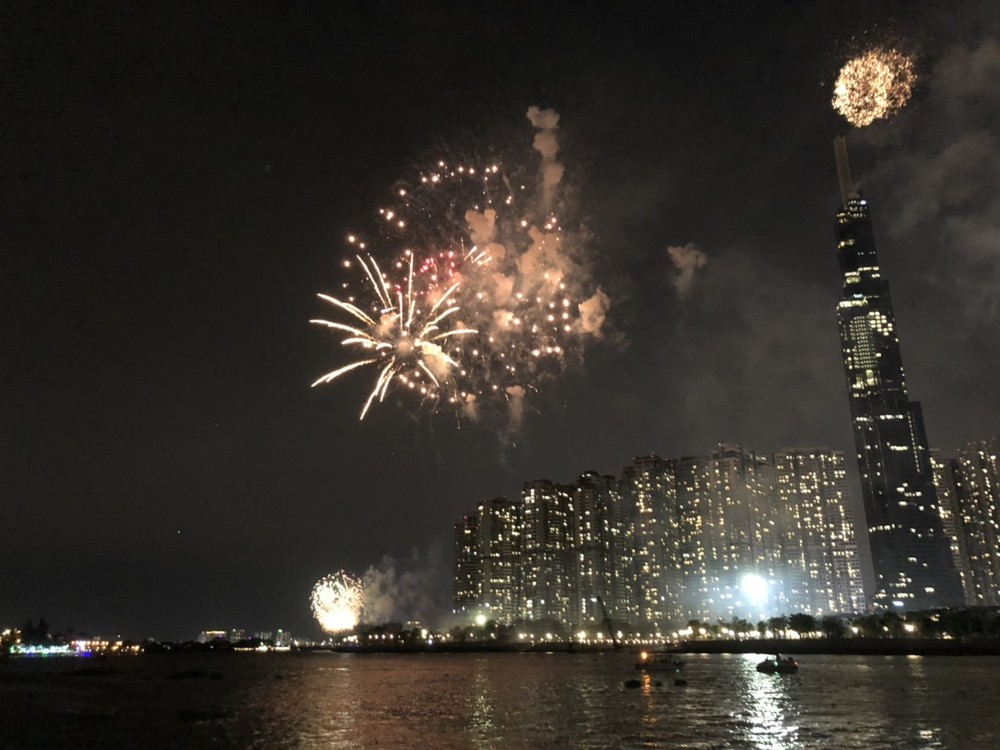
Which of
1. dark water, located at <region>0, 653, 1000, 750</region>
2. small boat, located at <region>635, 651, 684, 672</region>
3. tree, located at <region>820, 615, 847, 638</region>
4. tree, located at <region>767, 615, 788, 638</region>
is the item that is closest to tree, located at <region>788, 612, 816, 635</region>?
tree, located at <region>820, 615, 847, 638</region>

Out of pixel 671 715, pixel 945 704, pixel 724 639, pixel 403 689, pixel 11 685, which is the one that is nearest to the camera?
pixel 671 715

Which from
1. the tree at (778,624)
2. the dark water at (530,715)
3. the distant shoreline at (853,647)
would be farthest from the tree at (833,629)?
the dark water at (530,715)

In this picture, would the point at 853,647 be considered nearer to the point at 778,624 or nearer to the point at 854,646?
the point at 854,646

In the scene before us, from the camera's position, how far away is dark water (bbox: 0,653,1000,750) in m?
37.2

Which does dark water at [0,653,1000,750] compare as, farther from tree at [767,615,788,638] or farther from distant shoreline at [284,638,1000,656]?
tree at [767,615,788,638]

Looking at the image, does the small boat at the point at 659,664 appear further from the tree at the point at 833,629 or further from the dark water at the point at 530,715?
the tree at the point at 833,629

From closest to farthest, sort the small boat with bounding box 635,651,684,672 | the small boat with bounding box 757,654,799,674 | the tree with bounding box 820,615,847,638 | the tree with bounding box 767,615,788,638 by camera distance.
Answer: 1. the small boat with bounding box 757,654,799,674
2. the small boat with bounding box 635,651,684,672
3. the tree with bounding box 820,615,847,638
4. the tree with bounding box 767,615,788,638

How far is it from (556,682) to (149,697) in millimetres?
40294

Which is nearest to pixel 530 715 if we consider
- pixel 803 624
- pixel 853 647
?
pixel 853 647

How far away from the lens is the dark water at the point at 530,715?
37250 mm

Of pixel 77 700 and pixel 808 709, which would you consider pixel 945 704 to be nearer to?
pixel 808 709

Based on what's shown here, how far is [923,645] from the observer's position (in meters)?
146

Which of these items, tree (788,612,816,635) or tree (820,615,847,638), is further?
tree (788,612,816,635)

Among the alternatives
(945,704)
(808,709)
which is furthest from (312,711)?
(945,704)
